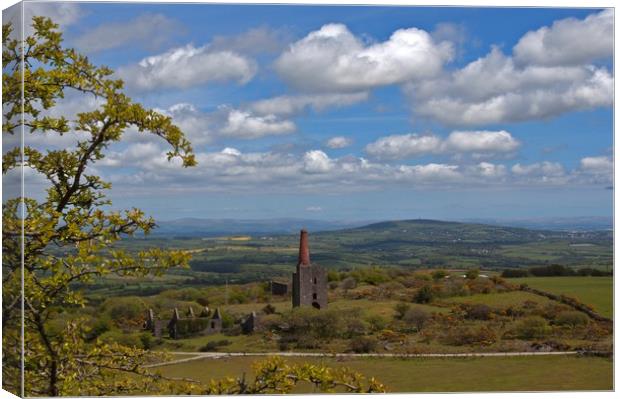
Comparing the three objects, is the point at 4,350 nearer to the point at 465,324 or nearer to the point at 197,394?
the point at 197,394

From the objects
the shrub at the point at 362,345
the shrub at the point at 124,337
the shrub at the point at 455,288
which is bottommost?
the shrub at the point at 362,345

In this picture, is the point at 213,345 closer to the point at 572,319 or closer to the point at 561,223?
the point at 572,319

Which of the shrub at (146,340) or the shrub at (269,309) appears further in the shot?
the shrub at (269,309)

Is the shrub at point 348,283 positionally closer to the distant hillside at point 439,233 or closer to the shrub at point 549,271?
the distant hillside at point 439,233

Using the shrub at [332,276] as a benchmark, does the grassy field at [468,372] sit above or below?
below

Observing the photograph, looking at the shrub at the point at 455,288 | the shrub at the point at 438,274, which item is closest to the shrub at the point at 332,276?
the shrub at the point at 438,274

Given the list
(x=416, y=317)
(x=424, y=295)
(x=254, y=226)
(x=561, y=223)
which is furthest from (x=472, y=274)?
(x=254, y=226)

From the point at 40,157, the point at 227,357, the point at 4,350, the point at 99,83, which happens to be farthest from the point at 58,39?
the point at 227,357

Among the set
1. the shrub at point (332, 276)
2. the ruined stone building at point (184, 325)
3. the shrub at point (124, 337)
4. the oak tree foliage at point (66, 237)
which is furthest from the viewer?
the shrub at point (332, 276)
